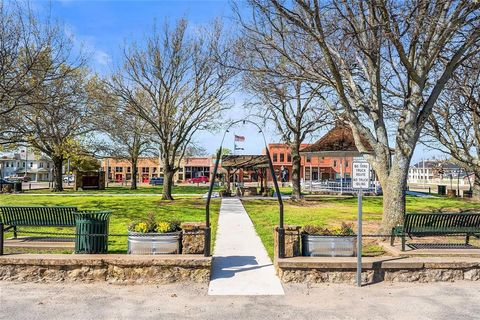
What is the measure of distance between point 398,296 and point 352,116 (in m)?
5.84

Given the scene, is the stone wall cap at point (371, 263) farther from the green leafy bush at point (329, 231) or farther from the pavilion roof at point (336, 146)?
the pavilion roof at point (336, 146)

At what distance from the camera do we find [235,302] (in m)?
6.25

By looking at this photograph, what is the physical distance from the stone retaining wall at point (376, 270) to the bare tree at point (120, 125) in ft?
61.4

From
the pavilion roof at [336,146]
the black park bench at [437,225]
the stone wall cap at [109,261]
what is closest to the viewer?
the stone wall cap at [109,261]

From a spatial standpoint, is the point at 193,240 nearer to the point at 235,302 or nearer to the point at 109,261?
the point at 109,261

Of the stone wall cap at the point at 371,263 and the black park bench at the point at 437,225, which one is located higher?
the black park bench at the point at 437,225

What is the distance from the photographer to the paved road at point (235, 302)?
574 centimetres

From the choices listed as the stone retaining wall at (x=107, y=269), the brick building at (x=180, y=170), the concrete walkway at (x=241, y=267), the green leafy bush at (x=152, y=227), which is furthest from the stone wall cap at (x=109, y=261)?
the brick building at (x=180, y=170)

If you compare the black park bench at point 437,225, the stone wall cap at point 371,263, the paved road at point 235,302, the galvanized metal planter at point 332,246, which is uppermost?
the black park bench at point 437,225

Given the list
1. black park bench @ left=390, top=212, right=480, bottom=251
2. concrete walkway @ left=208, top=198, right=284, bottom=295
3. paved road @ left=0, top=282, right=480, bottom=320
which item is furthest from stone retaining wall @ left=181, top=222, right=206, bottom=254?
black park bench @ left=390, top=212, right=480, bottom=251

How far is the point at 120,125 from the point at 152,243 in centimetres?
2423

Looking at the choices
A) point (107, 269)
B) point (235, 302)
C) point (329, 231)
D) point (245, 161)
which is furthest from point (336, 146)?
point (235, 302)

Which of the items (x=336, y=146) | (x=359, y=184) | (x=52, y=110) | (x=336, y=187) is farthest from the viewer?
(x=336, y=187)

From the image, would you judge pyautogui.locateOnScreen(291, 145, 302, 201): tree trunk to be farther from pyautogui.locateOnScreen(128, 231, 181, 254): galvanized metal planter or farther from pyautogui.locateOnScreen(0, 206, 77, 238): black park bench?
pyautogui.locateOnScreen(128, 231, 181, 254): galvanized metal planter
